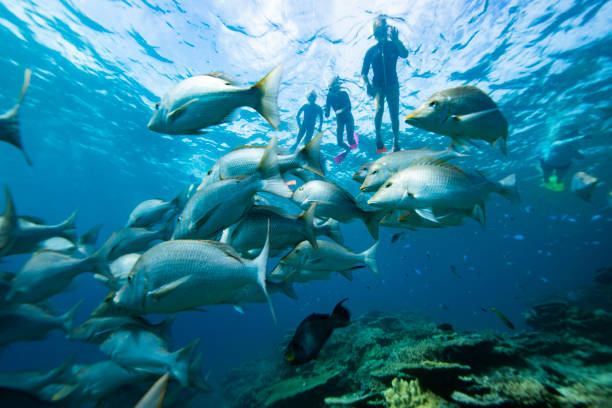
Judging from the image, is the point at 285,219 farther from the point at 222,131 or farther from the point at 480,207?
the point at 222,131

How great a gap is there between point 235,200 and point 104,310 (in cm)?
199

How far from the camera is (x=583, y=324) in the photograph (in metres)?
7.02

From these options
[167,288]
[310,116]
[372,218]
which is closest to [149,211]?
[167,288]

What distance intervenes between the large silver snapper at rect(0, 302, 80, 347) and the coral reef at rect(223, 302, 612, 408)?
13.3ft

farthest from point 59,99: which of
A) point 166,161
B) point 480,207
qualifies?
point 480,207

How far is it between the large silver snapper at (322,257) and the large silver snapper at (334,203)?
58 centimetres

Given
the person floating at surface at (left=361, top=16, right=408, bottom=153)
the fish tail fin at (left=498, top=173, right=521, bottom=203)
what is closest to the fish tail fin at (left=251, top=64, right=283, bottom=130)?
the fish tail fin at (left=498, top=173, right=521, bottom=203)

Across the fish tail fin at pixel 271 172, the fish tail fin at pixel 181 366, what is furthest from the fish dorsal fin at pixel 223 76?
the fish tail fin at pixel 181 366

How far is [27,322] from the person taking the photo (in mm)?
3547

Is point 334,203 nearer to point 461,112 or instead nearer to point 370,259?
point 461,112

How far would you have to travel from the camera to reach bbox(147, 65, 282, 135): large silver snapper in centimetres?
216

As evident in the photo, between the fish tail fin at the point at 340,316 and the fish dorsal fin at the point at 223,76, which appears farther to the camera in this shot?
the fish tail fin at the point at 340,316

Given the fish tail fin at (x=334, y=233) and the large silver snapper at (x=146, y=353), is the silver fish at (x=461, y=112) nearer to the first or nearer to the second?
the fish tail fin at (x=334, y=233)

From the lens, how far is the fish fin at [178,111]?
210cm
